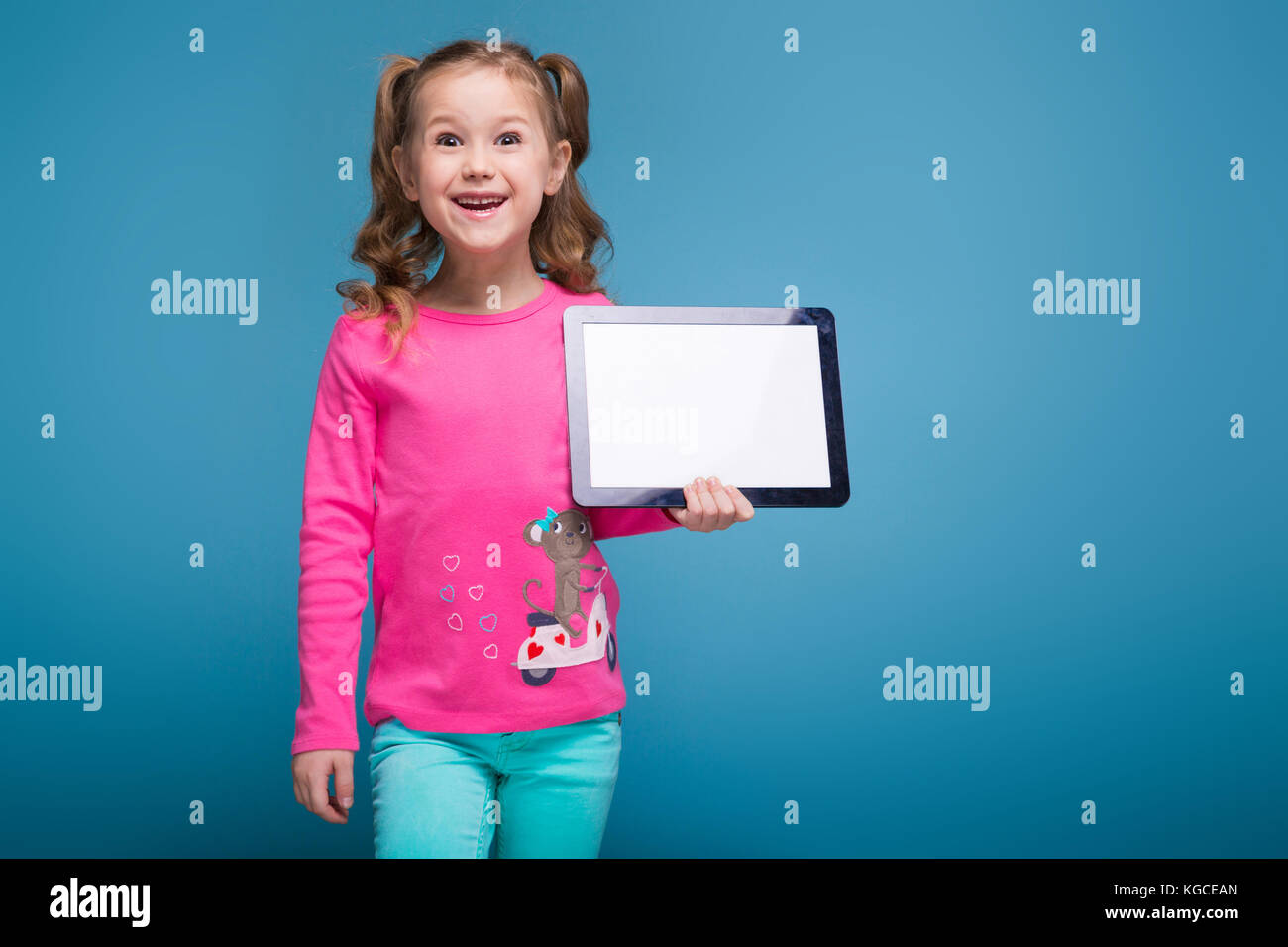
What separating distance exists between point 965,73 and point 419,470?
1.55 m

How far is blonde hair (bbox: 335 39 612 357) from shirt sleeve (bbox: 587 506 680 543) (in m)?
0.31

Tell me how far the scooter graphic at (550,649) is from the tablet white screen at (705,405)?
0.59 ft

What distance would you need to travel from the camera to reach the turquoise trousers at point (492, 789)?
128 cm

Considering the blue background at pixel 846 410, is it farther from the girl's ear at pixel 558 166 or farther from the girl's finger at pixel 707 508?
the girl's finger at pixel 707 508

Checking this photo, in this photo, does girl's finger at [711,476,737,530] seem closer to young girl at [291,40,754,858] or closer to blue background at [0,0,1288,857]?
young girl at [291,40,754,858]

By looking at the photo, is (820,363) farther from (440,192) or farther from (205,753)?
(205,753)

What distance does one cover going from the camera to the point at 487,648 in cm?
130

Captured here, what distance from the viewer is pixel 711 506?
51.9 inches

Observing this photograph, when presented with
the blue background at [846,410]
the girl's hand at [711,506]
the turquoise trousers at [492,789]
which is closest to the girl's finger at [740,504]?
the girl's hand at [711,506]

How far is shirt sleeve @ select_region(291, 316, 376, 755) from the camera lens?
1312 millimetres

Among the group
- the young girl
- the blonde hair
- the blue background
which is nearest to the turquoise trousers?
the young girl

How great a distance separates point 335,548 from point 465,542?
0.16 m

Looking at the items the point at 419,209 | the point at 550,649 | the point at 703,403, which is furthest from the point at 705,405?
the point at 419,209

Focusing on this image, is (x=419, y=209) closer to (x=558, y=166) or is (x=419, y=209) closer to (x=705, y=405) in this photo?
(x=558, y=166)
